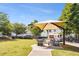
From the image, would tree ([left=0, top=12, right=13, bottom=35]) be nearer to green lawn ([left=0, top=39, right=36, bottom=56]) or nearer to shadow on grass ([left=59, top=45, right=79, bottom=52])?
green lawn ([left=0, top=39, right=36, bottom=56])

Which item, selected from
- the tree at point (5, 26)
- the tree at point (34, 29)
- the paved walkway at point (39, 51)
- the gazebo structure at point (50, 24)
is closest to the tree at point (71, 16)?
→ the gazebo structure at point (50, 24)

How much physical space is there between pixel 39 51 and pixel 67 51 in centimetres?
64

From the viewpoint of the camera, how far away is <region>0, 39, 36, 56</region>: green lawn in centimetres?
732

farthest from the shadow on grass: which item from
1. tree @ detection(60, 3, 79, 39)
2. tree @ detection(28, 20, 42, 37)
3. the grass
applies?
tree @ detection(28, 20, 42, 37)

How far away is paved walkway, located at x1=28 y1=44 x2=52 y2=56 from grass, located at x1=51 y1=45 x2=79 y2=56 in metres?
0.14

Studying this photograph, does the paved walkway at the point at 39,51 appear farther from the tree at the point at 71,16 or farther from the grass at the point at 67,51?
the tree at the point at 71,16

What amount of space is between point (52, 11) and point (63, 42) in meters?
0.76

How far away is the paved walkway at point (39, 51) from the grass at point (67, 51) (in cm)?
14

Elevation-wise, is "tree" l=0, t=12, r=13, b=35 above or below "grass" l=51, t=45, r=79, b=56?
above

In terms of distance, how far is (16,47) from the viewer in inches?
294

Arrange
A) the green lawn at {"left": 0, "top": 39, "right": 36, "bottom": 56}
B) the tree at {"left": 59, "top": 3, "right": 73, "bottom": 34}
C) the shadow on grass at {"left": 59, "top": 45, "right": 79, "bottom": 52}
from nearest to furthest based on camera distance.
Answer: the green lawn at {"left": 0, "top": 39, "right": 36, "bottom": 56}, the tree at {"left": 59, "top": 3, "right": 73, "bottom": 34}, the shadow on grass at {"left": 59, "top": 45, "right": 79, "bottom": 52}

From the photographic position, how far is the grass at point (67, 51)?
732 centimetres

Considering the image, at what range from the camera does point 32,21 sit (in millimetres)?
7484

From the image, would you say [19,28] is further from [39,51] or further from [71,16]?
[71,16]
